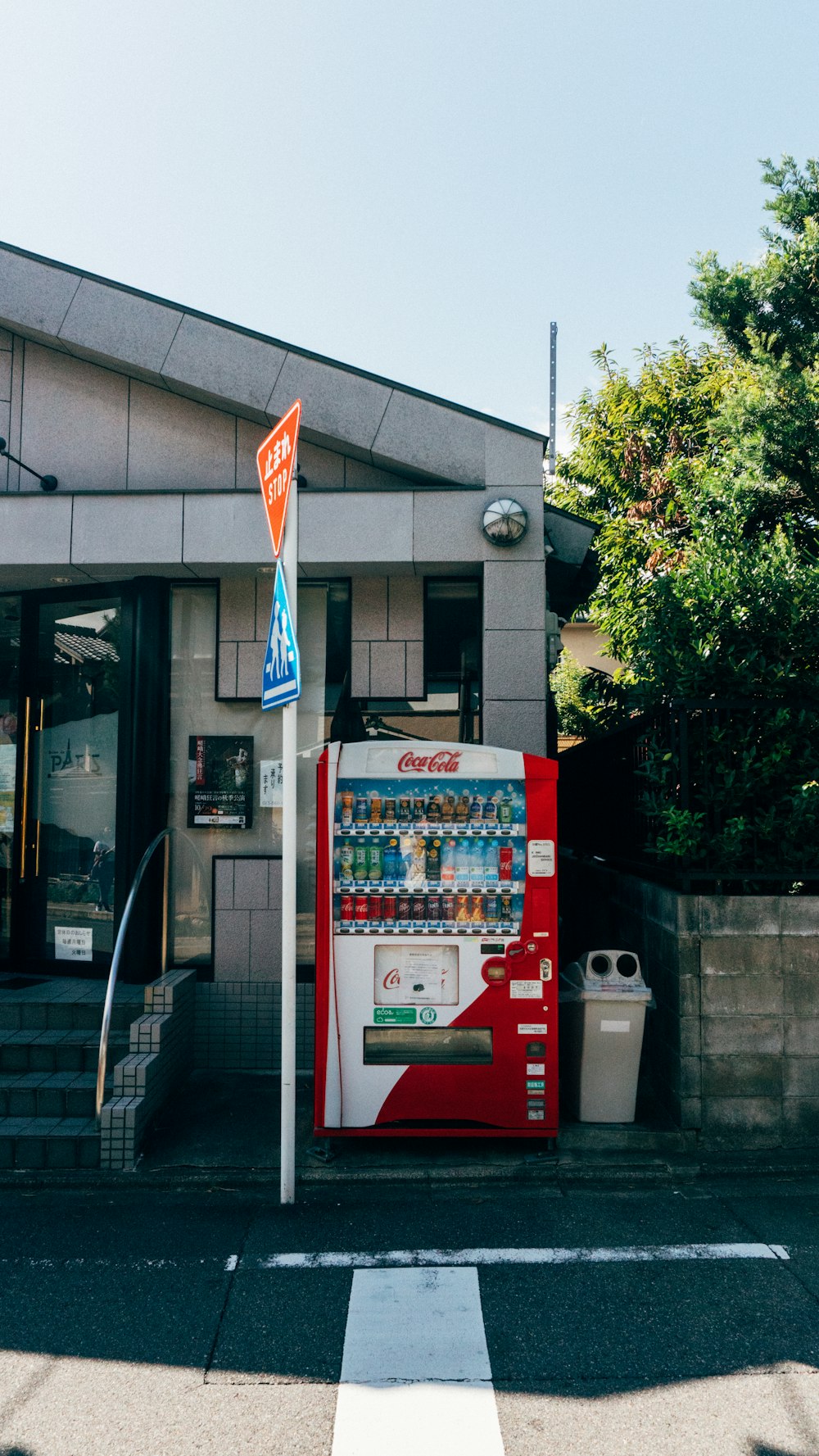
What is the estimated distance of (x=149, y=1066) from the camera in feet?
17.9

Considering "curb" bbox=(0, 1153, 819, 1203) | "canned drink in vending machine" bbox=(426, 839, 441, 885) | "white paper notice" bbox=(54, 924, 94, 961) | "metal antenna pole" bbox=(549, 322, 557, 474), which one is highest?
"metal antenna pole" bbox=(549, 322, 557, 474)

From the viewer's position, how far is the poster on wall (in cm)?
701

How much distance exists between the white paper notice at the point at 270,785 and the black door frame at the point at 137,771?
75 cm

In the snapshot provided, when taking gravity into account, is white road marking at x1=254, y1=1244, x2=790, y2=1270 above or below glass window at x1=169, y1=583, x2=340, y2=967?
below

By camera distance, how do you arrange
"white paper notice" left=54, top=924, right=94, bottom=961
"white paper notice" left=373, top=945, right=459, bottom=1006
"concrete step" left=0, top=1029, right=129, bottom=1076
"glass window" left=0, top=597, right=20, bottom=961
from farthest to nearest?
"glass window" left=0, top=597, right=20, bottom=961 < "white paper notice" left=54, top=924, right=94, bottom=961 < "concrete step" left=0, top=1029, right=129, bottom=1076 < "white paper notice" left=373, top=945, right=459, bottom=1006

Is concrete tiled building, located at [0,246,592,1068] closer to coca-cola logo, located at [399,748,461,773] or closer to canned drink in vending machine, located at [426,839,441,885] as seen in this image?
coca-cola logo, located at [399,748,461,773]

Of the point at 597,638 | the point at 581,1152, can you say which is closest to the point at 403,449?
the point at 581,1152

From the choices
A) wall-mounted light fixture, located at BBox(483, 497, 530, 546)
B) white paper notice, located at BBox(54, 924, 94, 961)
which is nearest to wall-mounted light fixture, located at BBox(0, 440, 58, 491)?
wall-mounted light fixture, located at BBox(483, 497, 530, 546)

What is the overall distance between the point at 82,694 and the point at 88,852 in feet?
4.05

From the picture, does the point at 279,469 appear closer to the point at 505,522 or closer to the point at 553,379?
the point at 505,522

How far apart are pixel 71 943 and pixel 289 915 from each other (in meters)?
3.20

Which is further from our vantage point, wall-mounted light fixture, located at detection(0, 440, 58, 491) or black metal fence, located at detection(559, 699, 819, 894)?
wall-mounted light fixture, located at detection(0, 440, 58, 491)

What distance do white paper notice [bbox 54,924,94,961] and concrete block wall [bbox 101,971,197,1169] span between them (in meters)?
0.91

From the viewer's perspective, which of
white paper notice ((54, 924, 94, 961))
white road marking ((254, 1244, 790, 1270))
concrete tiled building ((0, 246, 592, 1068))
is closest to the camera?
white road marking ((254, 1244, 790, 1270))
